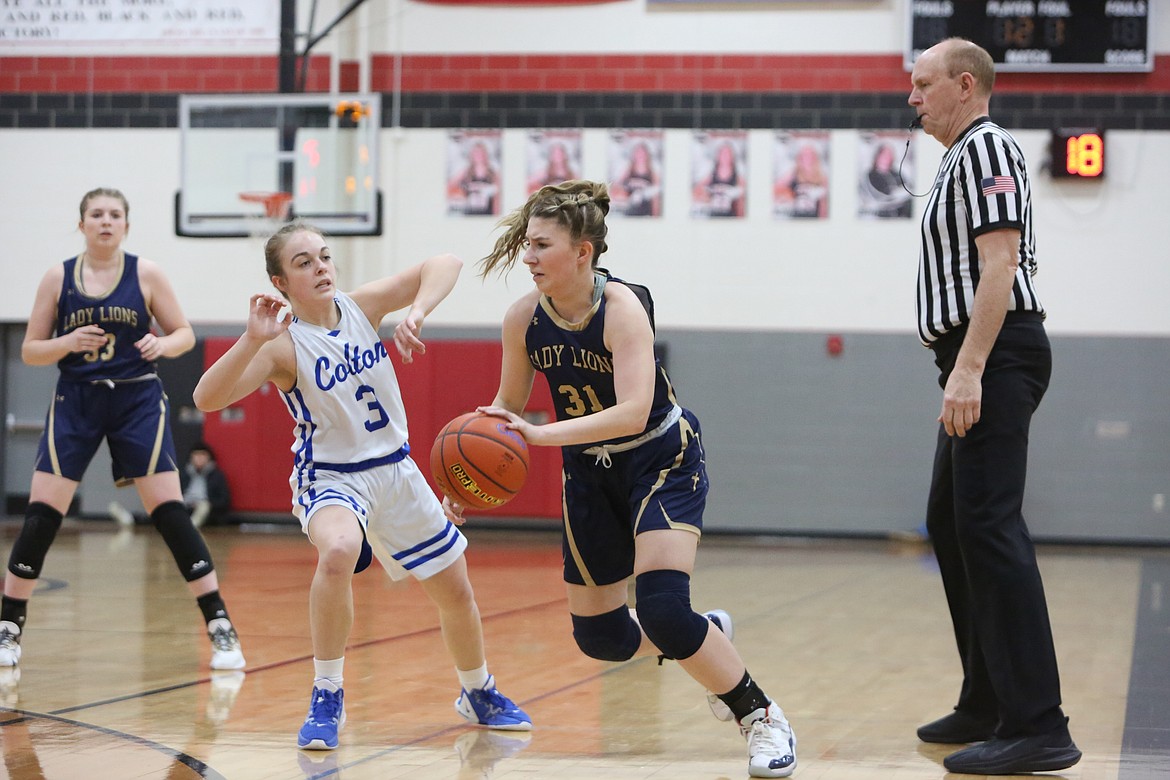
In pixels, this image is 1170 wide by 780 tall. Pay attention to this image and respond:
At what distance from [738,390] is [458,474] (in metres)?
8.15

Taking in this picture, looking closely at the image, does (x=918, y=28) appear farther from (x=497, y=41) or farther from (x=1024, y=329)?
(x=1024, y=329)

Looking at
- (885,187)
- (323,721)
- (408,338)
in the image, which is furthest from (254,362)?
(885,187)

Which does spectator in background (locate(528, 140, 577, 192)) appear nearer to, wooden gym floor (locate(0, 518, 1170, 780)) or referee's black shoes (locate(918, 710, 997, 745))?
wooden gym floor (locate(0, 518, 1170, 780))

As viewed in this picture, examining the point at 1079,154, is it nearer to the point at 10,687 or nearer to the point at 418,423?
the point at 418,423

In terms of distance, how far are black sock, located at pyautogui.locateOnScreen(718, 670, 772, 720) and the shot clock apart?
28.5 ft

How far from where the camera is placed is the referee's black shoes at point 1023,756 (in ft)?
11.3

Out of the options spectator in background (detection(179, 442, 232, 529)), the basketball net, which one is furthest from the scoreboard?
spectator in background (detection(179, 442, 232, 529))

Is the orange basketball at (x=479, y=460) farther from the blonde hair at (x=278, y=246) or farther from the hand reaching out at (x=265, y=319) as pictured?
the blonde hair at (x=278, y=246)

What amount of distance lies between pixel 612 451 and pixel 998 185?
124 cm

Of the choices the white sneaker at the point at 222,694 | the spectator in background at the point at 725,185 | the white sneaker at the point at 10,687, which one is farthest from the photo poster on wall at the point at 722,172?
the white sneaker at the point at 10,687

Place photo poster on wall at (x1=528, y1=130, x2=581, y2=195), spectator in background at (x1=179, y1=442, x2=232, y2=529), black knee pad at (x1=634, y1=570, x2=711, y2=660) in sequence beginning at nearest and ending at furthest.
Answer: black knee pad at (x1=634, y1=570, x2=711, y2=660) → spectator in background at (x1=179, y1=442, x2=232, y2=529) → photo poster on wall at (x1=528, y1=130, x2=581, y2=195)

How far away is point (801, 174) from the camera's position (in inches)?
448

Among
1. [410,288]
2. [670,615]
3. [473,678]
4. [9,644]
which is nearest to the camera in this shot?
[670,615]

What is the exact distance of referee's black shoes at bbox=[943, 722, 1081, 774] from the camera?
11.3 ft
